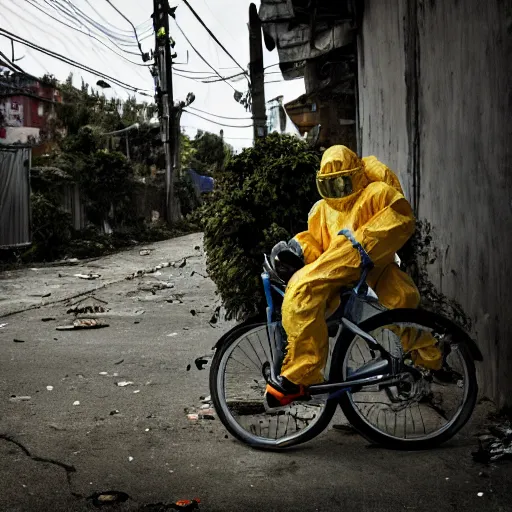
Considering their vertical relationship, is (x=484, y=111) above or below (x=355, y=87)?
below

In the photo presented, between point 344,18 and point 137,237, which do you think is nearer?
point 344,18

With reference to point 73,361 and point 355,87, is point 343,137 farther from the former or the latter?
point 73,361

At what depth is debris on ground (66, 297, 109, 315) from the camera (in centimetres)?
927

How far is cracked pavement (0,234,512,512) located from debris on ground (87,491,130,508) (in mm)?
32

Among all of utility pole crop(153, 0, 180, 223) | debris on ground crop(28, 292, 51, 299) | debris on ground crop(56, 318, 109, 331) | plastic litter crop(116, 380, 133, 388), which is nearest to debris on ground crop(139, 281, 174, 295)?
debris on ground crop(28, 292, 51, 299)

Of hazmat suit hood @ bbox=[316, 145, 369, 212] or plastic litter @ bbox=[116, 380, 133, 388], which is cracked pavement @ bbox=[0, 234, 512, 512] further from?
hazmat suit hood @ bbox=[316, 145, 369, 212]

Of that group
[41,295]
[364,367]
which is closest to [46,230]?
[41,295]

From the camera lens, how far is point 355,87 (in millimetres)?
10203

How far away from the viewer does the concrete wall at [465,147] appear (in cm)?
429

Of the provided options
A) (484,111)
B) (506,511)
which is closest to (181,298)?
(484,111)

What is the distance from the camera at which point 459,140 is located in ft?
16.4

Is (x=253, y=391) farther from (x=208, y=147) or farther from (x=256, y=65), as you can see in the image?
(x=208, y=147)

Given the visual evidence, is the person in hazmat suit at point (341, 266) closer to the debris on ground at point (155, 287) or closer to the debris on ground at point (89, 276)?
the debris on ground at point (155, 287)

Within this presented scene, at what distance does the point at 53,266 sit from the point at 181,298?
216 inches
